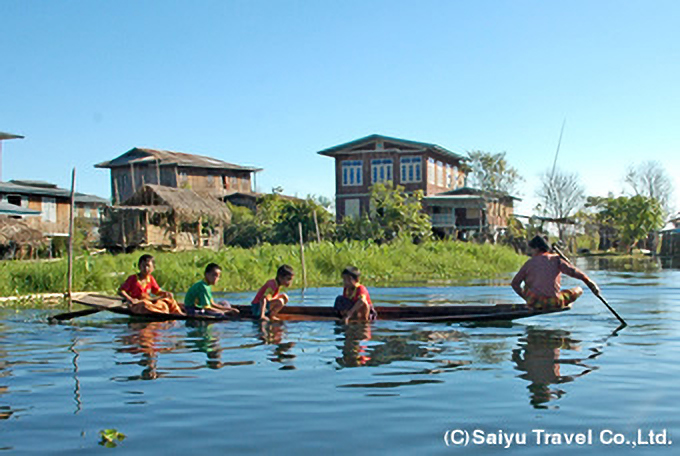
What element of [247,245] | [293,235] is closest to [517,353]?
[293,235]

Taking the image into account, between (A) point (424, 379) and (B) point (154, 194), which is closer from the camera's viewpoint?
(A) point (424, 379)

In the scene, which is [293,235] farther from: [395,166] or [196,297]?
[196,297]

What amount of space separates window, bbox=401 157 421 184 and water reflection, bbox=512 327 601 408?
33.7 meters

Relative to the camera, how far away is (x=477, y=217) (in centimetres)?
4484

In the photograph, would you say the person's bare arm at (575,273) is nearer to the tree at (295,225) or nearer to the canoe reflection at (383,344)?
the canoe reflection at (383,344)

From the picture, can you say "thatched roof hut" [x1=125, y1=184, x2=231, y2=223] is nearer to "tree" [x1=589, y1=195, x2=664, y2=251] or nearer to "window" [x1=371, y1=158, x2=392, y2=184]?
"window" [x1=371, y1=158, x2=392, y2=184]

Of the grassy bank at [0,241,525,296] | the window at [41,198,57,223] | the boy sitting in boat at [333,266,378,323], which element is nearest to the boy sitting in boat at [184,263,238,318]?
the boy sitting in boat at [333,266,378,323]

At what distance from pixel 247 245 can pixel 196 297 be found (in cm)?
2784

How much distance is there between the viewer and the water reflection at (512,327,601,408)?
6629mm

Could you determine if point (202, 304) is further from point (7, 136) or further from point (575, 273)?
point (7, 136)

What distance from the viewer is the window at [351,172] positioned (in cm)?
4547

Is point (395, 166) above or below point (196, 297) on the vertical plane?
above

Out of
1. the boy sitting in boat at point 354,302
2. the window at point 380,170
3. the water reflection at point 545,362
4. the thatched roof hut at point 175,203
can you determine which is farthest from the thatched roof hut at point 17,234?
the water reflection at point 545,362

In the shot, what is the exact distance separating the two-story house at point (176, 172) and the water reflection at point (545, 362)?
130 ft
